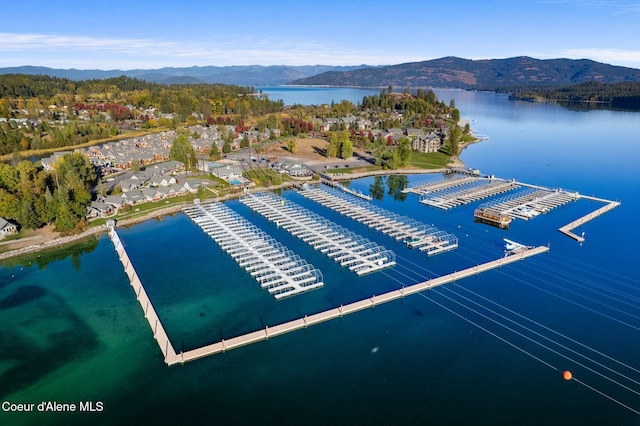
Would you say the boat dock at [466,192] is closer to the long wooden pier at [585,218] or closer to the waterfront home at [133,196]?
the long wooden pier at [585,218]

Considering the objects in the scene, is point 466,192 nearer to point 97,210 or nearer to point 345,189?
point 345,189

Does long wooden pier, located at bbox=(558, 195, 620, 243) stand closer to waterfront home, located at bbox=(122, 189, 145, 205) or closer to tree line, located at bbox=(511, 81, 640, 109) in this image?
waterfront home, located at bbox=(122, 189, 145, 205)

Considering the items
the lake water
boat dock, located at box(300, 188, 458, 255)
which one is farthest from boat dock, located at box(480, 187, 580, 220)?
boat dock, located at box(300, 188, 458, 255)

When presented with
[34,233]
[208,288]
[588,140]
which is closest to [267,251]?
[208,288]

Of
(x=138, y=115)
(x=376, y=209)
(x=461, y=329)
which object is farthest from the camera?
(x=138, y=115)

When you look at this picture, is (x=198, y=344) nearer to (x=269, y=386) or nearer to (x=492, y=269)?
(x=269, y=386)

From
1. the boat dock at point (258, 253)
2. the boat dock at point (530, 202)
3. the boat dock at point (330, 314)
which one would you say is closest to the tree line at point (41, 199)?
the boat dock at point (258, 253)

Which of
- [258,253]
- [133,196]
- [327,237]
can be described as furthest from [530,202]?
[133,196]
